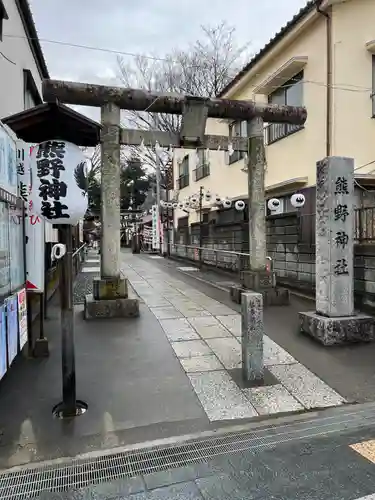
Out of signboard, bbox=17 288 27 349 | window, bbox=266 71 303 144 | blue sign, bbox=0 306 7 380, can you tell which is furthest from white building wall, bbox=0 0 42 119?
window, bbox=266 71 303 144

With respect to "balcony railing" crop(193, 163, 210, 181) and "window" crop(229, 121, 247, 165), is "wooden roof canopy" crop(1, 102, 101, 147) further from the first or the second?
"balcony railing" crop(193, 163, 210, 181)

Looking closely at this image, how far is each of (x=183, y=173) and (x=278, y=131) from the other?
14214 millimetres

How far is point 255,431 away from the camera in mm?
4273

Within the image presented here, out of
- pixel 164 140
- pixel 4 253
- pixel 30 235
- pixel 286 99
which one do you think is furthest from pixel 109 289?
pixel 286 99

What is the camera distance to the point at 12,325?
17.5 feet

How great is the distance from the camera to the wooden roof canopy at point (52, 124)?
13.9 feet

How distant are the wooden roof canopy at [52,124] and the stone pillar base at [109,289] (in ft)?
14.5

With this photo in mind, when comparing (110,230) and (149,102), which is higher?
(149,102)

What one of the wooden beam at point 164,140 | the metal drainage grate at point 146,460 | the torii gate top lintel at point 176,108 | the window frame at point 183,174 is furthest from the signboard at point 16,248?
the window frame at point 183,174

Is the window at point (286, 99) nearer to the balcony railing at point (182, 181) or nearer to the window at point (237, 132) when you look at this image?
the window at point (237, 132)

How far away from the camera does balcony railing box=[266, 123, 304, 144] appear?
43.0 ft

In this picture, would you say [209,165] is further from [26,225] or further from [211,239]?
[26,225]

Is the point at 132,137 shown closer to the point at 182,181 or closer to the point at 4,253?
the point at 4,253

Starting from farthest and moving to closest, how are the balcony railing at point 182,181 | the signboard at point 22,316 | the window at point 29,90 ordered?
the balcony railing at point 182,181 < the window at point 29,90 < the signboard at point 22,316
